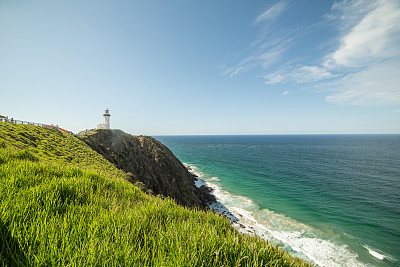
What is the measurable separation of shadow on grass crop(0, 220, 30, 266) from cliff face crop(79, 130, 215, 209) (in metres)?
33.6

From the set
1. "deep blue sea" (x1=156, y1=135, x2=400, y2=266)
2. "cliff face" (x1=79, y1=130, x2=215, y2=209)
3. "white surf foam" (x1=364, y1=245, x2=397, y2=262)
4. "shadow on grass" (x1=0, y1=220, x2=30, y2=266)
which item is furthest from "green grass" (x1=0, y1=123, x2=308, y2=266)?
"white surf foam" (x1=364, y1=245, x2=397, y2=262)

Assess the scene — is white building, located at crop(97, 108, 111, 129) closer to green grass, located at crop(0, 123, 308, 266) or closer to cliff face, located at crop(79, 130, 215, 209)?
cliff face, located at crop(79, 130, 215, 209)

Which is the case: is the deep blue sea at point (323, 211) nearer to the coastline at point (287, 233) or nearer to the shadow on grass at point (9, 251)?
the coastline at point (287, 233)

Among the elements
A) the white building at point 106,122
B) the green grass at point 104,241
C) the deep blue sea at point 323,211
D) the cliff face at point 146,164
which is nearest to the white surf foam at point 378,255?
the deep blue sea at point 323,211

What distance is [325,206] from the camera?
115 feet

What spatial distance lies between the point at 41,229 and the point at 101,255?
1132 mm

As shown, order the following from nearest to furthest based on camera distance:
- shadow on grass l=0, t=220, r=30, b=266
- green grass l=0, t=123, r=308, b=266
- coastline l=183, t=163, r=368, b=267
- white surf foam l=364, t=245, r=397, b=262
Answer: shadow on grass l=0, t=220, r=30, b=266, green grass l=0, t=123, r=308, b=266, coastline l=183, t=163, r=368, b=267, white surf foam l=364, t=245, r=397, b=262

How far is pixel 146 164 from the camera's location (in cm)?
4159

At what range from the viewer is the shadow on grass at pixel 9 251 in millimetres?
1785

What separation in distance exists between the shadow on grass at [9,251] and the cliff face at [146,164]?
3360cm

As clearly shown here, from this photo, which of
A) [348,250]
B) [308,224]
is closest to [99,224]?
[348,250]

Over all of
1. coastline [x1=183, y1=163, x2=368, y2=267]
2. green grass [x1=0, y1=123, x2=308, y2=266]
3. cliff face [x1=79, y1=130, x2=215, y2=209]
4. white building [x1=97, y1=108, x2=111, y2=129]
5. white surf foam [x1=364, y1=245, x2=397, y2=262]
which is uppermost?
white building [x1=97, y1=108, x2=111, y2=129]

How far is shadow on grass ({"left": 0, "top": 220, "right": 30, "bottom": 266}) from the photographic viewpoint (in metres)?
1.79

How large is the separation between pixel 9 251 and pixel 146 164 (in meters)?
42.1
